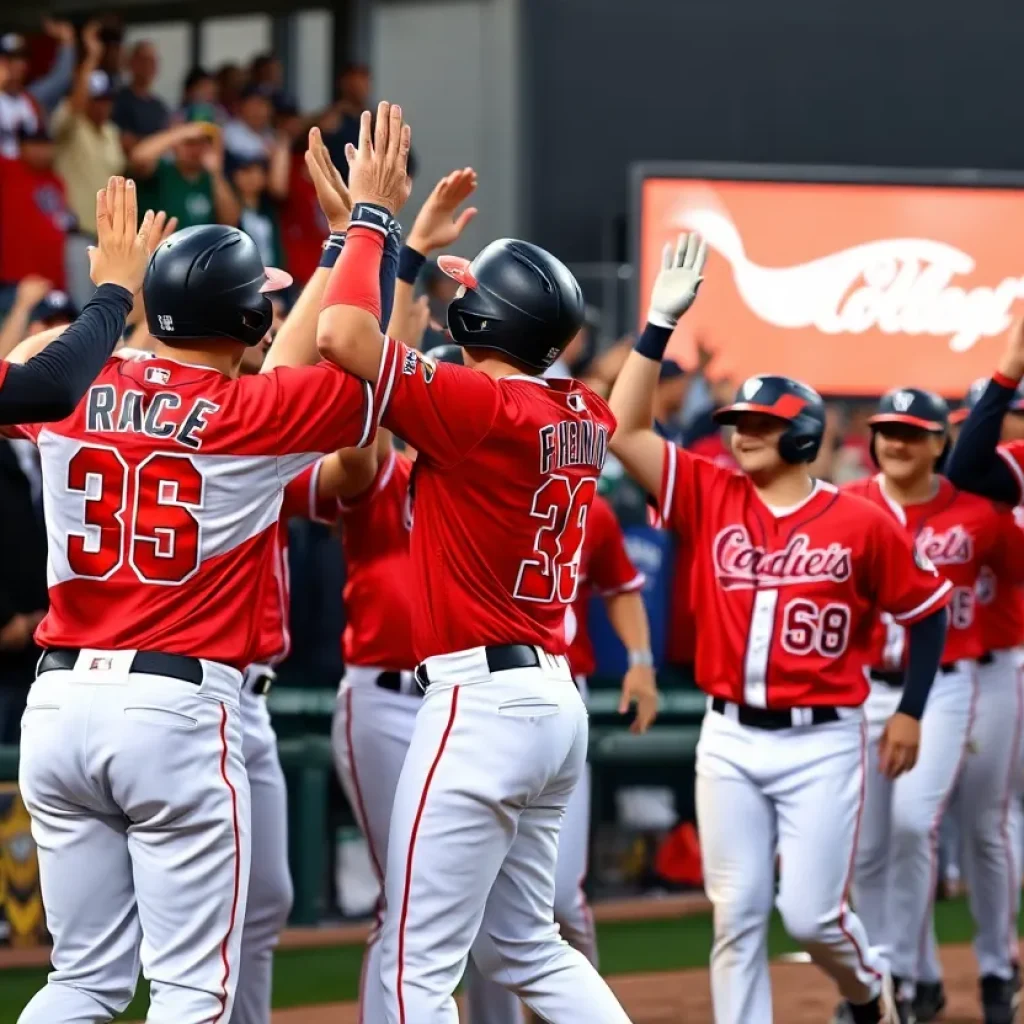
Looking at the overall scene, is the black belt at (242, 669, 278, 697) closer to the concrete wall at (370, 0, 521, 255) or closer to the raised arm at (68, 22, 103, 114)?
the raised arm at (68, 22, 103, 114)

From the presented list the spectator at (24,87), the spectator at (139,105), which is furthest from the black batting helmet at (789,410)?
the spectator at (139,105)

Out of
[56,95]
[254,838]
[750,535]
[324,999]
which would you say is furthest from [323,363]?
[56,95]

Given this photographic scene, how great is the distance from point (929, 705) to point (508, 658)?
2.73 meters

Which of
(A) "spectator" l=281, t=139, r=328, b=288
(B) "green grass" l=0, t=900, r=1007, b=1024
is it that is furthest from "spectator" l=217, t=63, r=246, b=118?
(B) "green grass" l=0, t=900, r=1007, b=1024

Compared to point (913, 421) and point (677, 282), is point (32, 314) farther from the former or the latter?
point (913, 421)

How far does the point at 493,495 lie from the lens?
162 inches

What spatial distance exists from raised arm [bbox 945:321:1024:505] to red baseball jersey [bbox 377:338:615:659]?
5.72 ft

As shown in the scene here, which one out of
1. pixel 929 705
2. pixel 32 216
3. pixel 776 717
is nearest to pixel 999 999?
pixel 929 705

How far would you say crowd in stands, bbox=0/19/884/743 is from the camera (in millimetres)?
8914

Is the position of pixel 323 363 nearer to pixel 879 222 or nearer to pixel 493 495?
pixel 493 495

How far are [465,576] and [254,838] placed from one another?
1077 mm

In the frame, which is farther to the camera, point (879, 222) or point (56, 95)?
point (879, 222)

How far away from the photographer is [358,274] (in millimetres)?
3900

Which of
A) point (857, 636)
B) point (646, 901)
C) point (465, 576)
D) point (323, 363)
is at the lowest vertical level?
point (646, 901)
